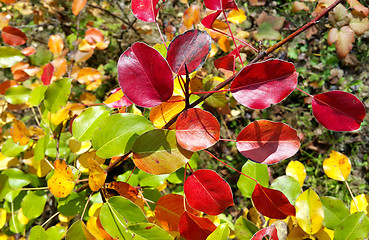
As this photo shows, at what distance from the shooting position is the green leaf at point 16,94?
3.39 ft

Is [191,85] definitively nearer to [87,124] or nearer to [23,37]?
[87,124]

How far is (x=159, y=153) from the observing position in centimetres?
57

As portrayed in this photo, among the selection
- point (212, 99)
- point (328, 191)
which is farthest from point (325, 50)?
point (212, 99)

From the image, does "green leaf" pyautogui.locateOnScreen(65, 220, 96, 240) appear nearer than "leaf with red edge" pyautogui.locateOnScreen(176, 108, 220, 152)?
No

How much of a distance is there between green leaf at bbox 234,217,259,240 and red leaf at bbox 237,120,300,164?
0.36 meters

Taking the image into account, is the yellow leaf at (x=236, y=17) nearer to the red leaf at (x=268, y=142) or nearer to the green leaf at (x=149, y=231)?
the red leaf at (x=268, y=142)

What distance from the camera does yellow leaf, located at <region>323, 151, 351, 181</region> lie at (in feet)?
2.96

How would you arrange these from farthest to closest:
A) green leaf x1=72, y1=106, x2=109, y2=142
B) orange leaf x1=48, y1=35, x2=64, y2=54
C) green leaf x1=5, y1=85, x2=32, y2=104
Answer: orange leaf x1=48, y1=35, x2=64, y2=54
green leaf x1=5, y1=85, x2=32, y2=104
green leaf x1=72, y1=106, x2=109, y2=142

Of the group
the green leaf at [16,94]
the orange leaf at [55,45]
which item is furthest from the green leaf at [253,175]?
the orange leaf at [55,45]

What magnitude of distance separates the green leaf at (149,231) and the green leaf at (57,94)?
49cm

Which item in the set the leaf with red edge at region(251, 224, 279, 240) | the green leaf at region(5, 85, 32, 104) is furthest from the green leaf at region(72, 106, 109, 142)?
the leaf with red edge at region(251, 224, 279, 240)

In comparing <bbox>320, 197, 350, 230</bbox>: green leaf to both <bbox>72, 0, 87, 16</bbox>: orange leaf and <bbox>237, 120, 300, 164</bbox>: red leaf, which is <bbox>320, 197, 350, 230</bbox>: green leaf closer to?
<bbox>237, 120, 300, 164</bbox>: red leaf

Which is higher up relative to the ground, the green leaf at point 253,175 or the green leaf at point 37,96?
the green leaf at point 37,96

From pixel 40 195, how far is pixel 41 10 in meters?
1.40
